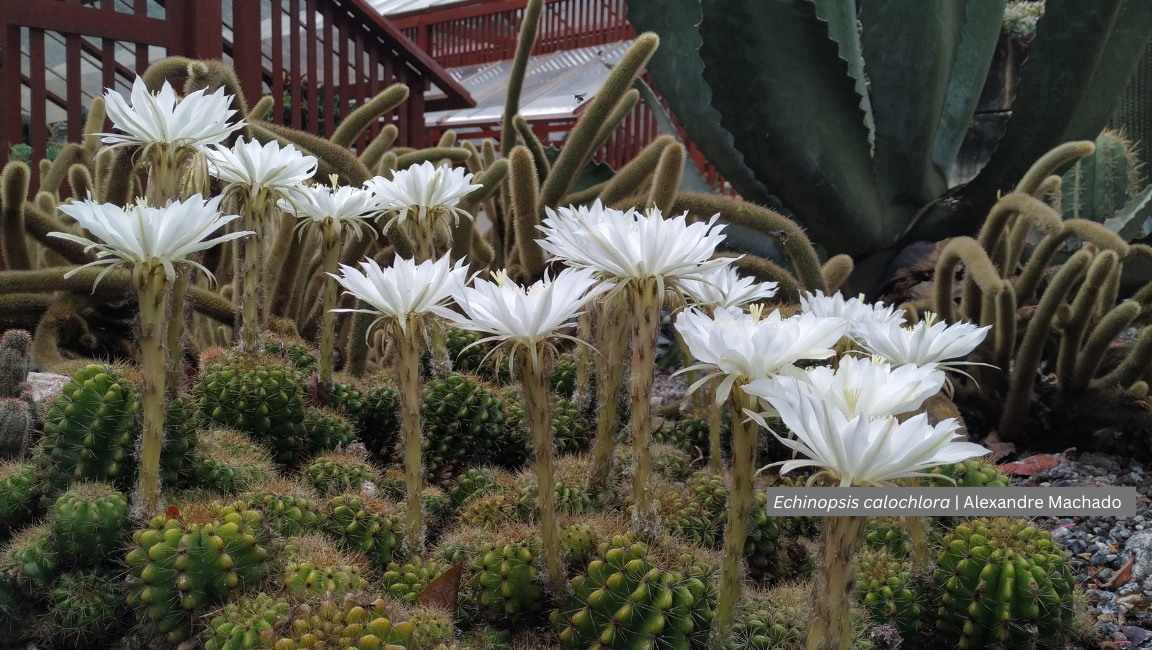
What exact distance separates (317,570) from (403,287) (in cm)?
36

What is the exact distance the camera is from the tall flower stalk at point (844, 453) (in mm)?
734

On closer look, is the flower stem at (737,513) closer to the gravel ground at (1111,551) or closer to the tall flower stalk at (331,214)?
the gravel ground at (1111,551)

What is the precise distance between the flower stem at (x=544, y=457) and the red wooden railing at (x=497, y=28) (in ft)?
30.6

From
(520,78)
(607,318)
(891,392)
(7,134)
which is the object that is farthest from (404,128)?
(891,392)

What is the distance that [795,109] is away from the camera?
9.15 ft

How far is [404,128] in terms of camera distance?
523 cm

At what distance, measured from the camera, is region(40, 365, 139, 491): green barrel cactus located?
1.18 meters

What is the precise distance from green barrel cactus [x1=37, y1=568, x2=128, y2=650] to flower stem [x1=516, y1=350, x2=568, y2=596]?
1.85 feet

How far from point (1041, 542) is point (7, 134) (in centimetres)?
369

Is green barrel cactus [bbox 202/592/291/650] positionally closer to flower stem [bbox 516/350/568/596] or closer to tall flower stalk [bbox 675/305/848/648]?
flower stem [bbox 516/350/568/596]

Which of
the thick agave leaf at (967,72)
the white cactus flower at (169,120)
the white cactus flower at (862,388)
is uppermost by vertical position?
the thick agave leaf at (967,72)

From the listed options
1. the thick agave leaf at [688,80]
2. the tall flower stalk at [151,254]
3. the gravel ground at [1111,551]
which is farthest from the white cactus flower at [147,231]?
the thick agave leaf at [688,80]

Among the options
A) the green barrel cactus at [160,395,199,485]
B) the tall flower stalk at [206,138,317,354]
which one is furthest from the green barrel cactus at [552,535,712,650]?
the tall flower stalk at [206,138,317,354]

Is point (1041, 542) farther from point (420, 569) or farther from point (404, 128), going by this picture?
point (404, 128)
